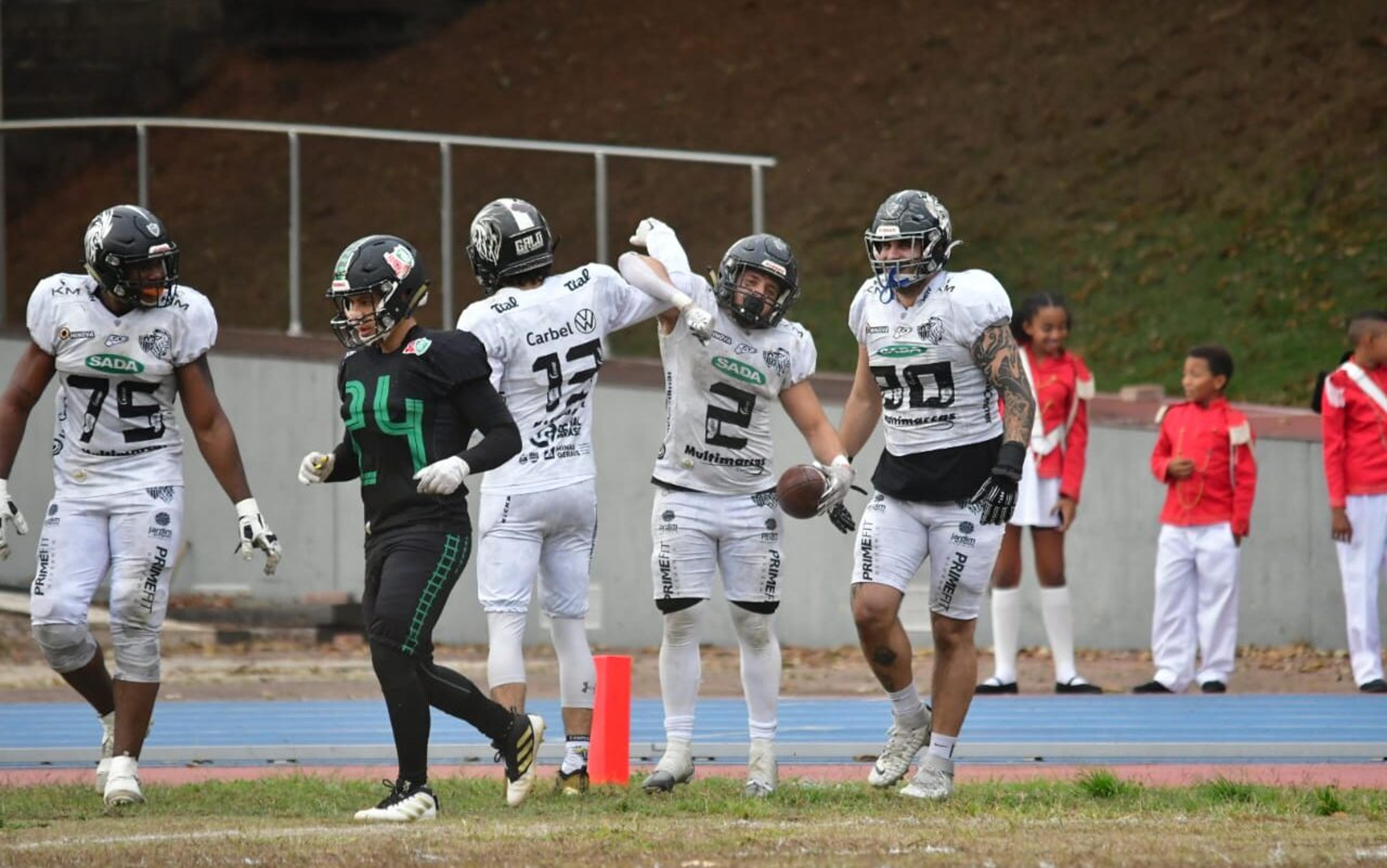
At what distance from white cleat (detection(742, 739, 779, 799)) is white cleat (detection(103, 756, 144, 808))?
2.31 meters

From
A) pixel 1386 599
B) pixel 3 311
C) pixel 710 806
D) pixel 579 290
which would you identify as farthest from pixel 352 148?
pixel 710 806

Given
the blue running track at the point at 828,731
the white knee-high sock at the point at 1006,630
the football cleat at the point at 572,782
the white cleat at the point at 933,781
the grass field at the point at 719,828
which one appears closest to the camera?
the grass field at the point at 719,828

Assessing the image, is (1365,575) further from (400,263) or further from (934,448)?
(400,263)

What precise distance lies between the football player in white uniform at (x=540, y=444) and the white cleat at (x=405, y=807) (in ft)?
2.90

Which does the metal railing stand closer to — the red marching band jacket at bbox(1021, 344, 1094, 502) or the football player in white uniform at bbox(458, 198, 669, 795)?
the red marching band jacket at bbox(1021, 344, 1094, 502)

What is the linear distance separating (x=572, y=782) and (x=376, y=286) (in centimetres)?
208

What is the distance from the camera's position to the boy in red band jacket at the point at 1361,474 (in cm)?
1357

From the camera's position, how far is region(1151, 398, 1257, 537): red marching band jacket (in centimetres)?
1384

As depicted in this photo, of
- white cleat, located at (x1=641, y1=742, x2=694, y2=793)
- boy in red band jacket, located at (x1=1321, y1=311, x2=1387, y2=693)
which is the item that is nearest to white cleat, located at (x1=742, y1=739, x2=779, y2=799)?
white cleat, located at (x1=641, y1=742, x2=694, y2=793)

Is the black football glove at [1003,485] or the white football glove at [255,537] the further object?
the white football glove at [255,537]

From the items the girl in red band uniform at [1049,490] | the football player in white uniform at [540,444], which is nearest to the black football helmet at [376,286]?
the football player in white uniform at [540,444]

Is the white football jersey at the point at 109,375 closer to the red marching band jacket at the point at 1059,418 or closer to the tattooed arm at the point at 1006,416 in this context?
the tattooed arm at the point at 1006,416

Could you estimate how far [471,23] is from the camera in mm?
30781

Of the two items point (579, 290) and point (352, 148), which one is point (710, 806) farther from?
point (352, 148)
